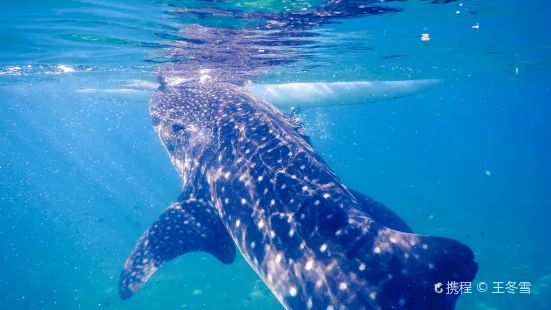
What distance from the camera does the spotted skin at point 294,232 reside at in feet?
11.5

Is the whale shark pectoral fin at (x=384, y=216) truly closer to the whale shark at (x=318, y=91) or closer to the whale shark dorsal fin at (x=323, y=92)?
the whale shark dorsal fin at (x=323, y=92)

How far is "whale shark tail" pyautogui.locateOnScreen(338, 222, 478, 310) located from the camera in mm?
3365

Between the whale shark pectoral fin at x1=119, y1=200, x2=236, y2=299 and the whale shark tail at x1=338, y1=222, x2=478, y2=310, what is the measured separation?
270 cm

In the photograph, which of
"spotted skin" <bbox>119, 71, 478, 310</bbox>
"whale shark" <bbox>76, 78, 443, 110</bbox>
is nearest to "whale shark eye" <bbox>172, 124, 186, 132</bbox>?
"spotted skin" <bbox>119, 71, 478, 310</bbox>

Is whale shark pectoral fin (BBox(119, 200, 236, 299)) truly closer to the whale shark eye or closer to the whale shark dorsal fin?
the whale shark eye

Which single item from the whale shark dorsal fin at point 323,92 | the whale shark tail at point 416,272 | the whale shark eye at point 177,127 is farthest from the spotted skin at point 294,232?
the whale shark dorsal fin at point 323,92

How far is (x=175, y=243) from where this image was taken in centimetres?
555

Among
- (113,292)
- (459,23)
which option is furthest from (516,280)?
(113,292)

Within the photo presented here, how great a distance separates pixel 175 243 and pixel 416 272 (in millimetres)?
3802

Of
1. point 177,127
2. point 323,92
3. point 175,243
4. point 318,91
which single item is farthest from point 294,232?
point 323,92

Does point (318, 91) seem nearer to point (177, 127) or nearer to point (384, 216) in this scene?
point (177, 127)

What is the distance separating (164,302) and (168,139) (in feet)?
30.8

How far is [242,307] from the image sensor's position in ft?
43.0

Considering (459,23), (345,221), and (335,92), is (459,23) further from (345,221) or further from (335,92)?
(345,221)
